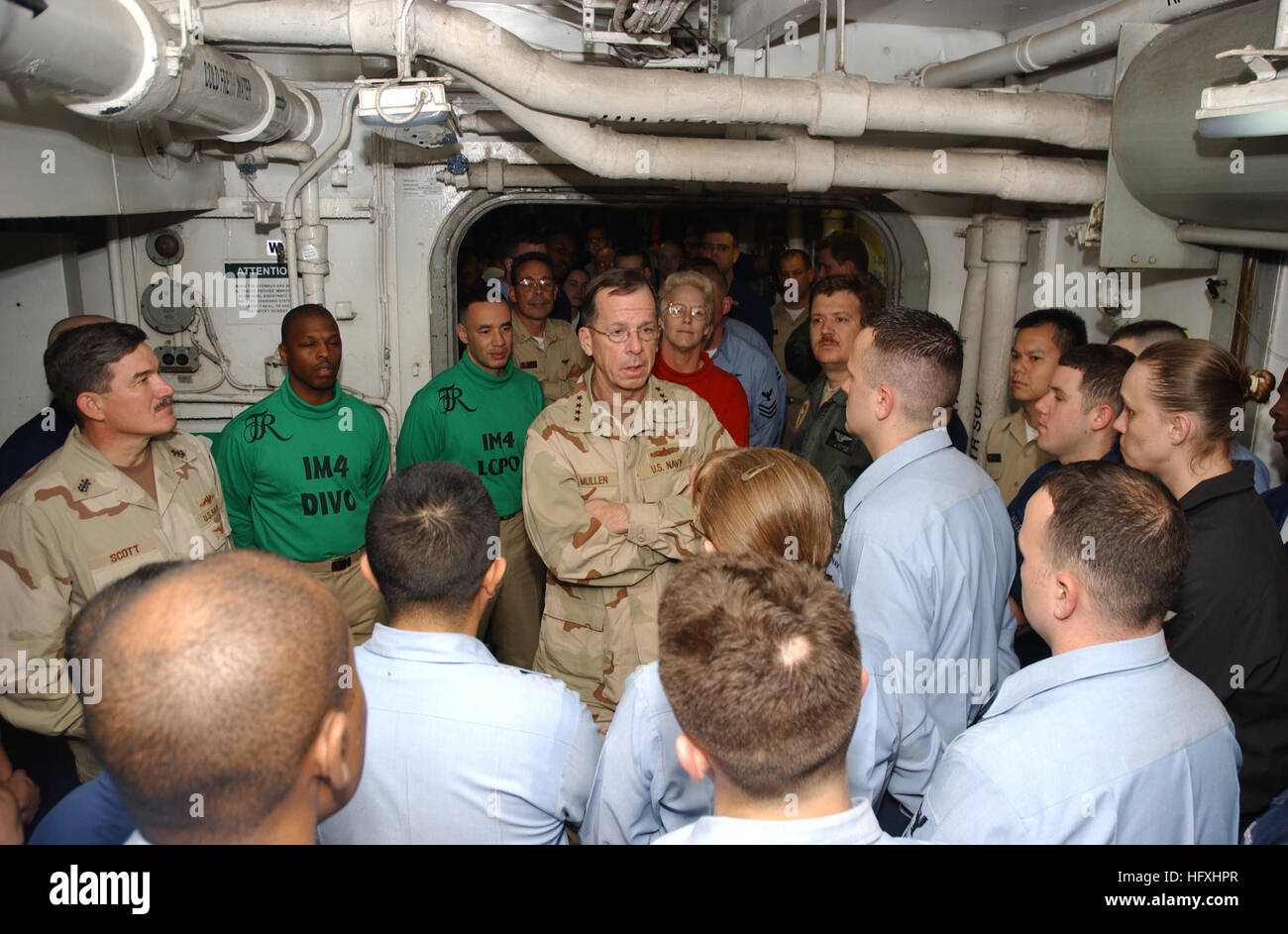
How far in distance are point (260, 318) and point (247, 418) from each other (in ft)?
4.41

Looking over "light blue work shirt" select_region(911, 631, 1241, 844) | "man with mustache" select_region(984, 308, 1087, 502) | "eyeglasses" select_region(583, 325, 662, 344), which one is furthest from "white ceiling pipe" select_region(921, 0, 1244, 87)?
"light blue work shirt" select_region(911, 631, 1241, 844)

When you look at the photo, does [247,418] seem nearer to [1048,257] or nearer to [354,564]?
[354,564]

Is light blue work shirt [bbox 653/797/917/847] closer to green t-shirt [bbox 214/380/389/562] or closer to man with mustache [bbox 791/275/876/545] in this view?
man with mustache [bbox 791/275/876/545]

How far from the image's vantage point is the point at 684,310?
4090mm

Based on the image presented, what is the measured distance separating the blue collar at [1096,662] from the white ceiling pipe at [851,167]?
10.0 ft

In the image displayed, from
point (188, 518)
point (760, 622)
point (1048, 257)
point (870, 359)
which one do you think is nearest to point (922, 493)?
point (870, 359)

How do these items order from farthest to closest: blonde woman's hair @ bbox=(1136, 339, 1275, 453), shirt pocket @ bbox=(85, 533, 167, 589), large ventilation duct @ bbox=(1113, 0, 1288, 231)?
large ventilation duct @ bbox=(1113, 0, 1288, 231)
shirt pocket @ bbox=(85, 533, 167, 589)
blonde woman's hair @ bbox=(1136, 339, 1275, 453)

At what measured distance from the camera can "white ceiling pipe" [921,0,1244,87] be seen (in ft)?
11.5

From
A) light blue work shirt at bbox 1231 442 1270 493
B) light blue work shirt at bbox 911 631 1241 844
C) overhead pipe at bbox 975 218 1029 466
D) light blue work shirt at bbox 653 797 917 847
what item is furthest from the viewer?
overhead pipe at bbox 975 218 1029 466

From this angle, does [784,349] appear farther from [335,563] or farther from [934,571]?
[934,571]

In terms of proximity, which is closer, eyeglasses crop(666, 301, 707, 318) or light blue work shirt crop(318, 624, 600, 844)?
light blue work shirt crop(318, 624, 600, 844)

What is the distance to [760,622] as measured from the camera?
1.26 meters

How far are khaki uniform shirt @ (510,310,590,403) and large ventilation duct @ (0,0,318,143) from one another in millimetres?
2057

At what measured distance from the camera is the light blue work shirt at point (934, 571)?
7.18 feet
